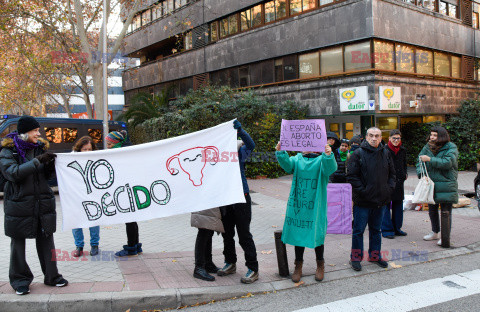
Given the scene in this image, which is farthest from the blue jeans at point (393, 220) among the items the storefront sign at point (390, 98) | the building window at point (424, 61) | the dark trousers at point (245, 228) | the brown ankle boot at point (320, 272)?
the building window at point (424, 61)

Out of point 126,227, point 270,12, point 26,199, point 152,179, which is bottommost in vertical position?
point 126,227

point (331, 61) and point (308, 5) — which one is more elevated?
point (308, 5)

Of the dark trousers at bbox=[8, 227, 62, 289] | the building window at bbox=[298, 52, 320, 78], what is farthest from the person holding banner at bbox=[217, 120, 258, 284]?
the building window at bbox=[298, 52, 320, 78]

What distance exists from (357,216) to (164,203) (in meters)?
2.71

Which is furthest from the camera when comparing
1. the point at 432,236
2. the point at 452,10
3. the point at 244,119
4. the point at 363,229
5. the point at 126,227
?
the point at 452,10

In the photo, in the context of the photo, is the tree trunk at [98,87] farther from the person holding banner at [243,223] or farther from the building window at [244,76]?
the person holding banner at [243,223]

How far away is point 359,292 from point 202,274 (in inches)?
76.5

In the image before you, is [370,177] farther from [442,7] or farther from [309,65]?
[442,7]

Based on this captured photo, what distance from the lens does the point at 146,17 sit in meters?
31.3

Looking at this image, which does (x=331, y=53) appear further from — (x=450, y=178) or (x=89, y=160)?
(x=89, y=160)

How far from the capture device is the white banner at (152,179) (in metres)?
4.97

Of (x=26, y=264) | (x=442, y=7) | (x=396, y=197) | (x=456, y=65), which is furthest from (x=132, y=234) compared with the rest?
(x=456, y=65)

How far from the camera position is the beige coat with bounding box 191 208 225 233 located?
4980 millimetres

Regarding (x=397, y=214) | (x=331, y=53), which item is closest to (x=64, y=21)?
(x=331, y=53)
